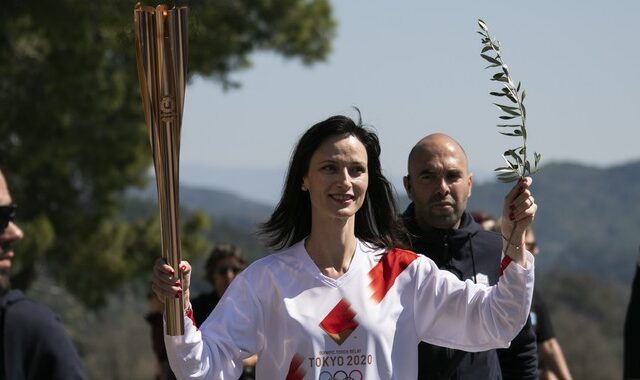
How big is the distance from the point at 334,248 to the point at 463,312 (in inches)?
17.5

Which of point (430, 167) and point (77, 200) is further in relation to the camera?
point (77, 200)

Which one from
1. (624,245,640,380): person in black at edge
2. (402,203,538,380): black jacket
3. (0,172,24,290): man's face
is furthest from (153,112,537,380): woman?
(624,245,640,380): person in black at edge

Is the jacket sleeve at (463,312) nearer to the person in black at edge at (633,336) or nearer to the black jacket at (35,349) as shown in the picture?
the black jacket at (35,349)

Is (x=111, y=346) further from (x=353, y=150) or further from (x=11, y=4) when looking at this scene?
(x=353, y=150)

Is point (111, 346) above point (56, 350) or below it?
below

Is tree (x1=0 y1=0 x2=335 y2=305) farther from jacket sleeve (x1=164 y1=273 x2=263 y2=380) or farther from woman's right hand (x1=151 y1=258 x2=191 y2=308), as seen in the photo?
woman's right hand (x1=151 y1=258 x2=191 y2=308)

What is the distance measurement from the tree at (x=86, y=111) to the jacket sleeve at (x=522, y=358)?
1092 centimetres

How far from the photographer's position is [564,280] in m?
36.2

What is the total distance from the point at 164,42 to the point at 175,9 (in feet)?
0.33

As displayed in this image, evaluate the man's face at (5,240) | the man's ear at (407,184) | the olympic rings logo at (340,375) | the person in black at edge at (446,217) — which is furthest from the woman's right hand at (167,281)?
the man's ear at (407,184)

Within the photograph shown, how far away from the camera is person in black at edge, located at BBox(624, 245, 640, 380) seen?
570 centimetres

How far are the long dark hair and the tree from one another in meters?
11.8

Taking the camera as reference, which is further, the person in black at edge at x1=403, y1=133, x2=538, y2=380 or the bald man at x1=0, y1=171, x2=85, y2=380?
the person in black at edge at x1=403, y1=133, x2=538, y2=380

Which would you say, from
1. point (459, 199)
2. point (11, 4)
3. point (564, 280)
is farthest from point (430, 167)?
point (564, 280)
